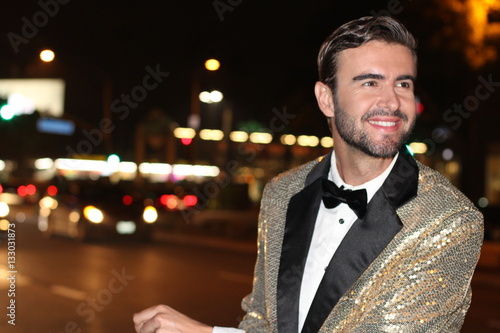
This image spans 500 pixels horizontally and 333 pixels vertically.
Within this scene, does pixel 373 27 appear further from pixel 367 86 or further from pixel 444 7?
pixel 444 7

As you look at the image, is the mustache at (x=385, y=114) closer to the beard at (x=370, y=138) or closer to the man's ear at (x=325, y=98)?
the beard at (x=370, y=138)

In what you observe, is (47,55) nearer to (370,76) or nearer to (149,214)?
(370,76)

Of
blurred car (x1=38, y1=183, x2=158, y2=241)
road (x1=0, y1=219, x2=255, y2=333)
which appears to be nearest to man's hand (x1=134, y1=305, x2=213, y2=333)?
road (x1=0, y1=219, x2=255, y2=333)

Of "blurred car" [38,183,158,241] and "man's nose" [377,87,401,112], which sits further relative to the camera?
"blurred car" [38,183,158,241]

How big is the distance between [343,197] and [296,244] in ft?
0.72

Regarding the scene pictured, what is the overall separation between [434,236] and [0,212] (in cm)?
2090

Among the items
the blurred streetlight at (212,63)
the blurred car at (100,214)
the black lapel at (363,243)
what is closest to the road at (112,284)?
the blurred car at (100,214)

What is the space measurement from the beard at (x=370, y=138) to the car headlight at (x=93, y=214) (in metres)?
15.9

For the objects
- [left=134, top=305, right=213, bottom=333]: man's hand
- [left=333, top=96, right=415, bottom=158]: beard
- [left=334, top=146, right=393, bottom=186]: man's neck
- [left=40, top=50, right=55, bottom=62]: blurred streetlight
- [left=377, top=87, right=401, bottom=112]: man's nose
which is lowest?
[left=134, top=305, right=213, bottom=333]: man's hand

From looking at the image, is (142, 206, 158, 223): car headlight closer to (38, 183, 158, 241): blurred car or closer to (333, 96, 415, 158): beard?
(38, 183, 158, 241): blurred car

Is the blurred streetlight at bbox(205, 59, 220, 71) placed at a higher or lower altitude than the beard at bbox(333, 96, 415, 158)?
higher

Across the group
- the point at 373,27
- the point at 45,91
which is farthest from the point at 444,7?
the point at 373,27

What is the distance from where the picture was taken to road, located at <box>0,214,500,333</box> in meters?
8.83

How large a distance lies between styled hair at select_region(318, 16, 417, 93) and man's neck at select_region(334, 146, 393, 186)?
223 mm
